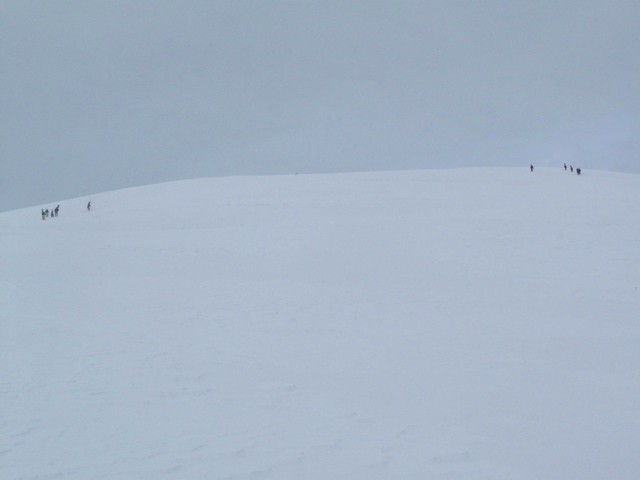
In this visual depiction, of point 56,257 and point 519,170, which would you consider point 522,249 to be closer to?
point 56,257

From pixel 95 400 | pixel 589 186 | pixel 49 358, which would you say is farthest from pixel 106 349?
pixel 589 186

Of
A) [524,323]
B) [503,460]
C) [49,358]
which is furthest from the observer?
[524,323]

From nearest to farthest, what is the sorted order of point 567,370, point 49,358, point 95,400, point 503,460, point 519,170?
1. point 503,460
2. point 95,400
3. point 567,370
4. point 49,358
5. point 519,170

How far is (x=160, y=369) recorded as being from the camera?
975 centimetres

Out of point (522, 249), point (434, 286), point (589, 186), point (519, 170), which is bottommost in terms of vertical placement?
point (434, 286)

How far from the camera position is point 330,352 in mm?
10773

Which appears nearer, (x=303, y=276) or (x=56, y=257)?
(x=303, y=276)

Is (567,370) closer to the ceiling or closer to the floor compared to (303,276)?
closer to the floor

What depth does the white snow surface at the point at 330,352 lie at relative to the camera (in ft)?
22.0

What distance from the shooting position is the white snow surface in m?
6.69

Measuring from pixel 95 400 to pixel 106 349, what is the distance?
2748 millimetres

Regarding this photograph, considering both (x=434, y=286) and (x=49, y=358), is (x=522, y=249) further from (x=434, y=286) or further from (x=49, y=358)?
(x=49, y=358)

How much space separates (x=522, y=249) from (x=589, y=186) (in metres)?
17.6

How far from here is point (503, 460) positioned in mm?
6547
